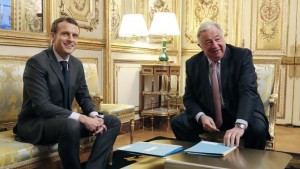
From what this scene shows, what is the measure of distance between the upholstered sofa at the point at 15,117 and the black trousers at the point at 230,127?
547 millimetres

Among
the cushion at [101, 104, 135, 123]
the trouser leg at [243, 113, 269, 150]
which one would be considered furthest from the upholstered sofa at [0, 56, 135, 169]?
the trouser leg at [243, 113, 269, 150]

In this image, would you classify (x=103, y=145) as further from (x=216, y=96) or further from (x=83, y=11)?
(x=83, y=11)

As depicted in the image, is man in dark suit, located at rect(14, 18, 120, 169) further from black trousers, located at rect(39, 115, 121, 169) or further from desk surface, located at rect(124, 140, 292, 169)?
desk surface, located at rect(124, 140, 292, 169)

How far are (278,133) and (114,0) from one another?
7.63ft

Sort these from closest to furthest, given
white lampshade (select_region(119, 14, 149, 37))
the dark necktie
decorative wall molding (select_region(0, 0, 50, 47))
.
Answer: the dark necktie → decorative wall molding (select_region(0, 0, 50, 47)) → white lampshade (select_region(119, 14, 149, 37))

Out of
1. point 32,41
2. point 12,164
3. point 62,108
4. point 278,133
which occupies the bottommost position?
point 278,133

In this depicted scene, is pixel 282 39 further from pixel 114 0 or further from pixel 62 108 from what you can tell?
pixel 62 108

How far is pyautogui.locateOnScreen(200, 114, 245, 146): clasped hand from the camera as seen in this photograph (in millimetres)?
1556

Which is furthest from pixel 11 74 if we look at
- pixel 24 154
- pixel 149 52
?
pixel 149 52

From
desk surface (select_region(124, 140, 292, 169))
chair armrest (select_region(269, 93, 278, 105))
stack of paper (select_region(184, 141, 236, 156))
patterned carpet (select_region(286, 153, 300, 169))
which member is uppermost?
chair armrest (select_region(269, 93, 278, 105))

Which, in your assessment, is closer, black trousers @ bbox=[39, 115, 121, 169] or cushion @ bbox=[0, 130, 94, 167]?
cushion @ bbox=[0, 130, 94, 167]

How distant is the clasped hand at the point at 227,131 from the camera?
1556 millimetres

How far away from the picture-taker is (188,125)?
2061mm

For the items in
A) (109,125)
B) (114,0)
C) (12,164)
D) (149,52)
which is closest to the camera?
(12,164)
